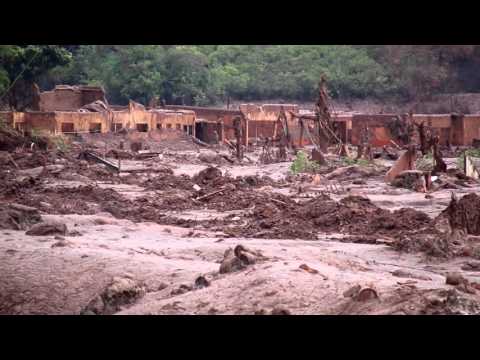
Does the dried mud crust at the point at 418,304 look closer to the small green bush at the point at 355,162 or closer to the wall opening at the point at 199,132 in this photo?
the small green bush at the point at 355,162

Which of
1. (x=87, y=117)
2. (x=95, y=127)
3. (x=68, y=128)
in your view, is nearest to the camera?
(x=68, y=128)

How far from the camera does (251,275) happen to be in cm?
A: 936

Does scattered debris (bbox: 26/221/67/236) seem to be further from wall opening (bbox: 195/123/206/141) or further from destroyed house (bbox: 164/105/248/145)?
wall opening (bbox: 195/123/206/141)

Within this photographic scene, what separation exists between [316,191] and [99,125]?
19717 mm

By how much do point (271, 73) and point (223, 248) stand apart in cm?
5632

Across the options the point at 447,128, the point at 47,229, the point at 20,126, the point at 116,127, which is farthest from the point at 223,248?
the point at 447,128

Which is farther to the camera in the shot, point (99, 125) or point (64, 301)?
point (99, 125)

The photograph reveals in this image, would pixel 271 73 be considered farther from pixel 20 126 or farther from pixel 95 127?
pixel 20 126

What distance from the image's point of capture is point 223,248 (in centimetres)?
1214

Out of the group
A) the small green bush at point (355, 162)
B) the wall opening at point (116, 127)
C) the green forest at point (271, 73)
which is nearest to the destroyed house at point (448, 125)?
the wall opening at point (116, 127)

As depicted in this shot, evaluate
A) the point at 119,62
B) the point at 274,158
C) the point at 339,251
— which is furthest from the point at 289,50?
the point at 339,251

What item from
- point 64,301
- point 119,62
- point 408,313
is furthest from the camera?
point 119,62

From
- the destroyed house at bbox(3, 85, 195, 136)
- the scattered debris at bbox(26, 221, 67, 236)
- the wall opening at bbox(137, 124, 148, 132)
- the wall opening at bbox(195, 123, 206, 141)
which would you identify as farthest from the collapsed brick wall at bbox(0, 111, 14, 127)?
the scattered debris at bbox(26, 221, 67, 236)
